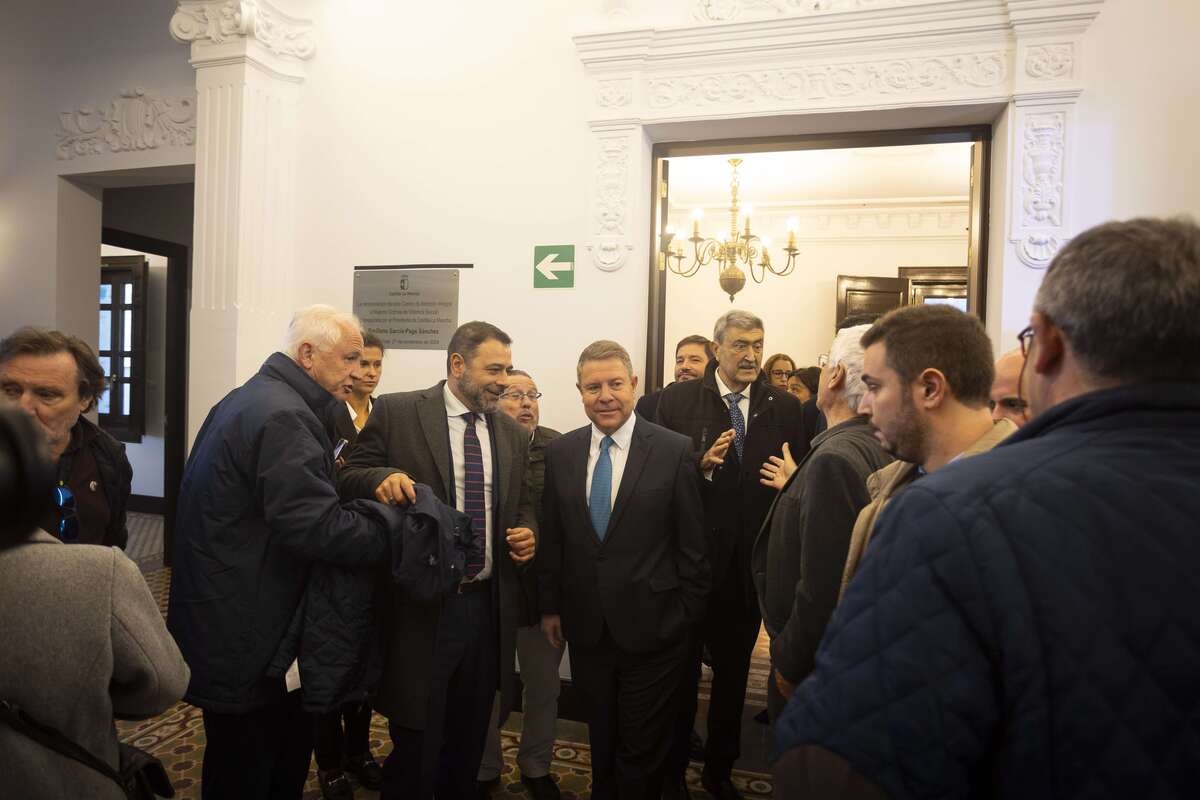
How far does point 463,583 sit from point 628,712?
0.75 meters

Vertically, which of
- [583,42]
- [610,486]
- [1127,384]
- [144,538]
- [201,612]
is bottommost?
[144,538]

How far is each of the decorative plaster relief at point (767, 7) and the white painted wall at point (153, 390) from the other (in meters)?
7.09

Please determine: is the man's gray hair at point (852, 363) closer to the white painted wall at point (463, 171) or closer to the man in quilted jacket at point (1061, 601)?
the man in quilted jacket at point (1061, 601)

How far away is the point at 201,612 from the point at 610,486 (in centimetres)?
138

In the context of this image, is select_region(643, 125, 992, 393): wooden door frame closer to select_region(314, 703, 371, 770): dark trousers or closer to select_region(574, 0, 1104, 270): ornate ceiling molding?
select_region(574, 0, 1104, 270): ornate ceiling molding

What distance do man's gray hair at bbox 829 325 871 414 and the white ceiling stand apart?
5.02 m

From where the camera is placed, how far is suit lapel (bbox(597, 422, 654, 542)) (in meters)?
2.68

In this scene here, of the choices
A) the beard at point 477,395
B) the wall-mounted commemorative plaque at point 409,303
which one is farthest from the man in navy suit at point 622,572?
the wall-mounted commemorative plaque at point 409,303

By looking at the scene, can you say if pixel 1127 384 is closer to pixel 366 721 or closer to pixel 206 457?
pixel 206 457

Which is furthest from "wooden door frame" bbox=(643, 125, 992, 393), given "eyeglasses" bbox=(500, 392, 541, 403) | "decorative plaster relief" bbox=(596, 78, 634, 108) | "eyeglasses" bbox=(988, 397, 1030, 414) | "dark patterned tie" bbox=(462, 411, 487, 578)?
"dark patterned tie" bbox=(462, 411, 487, 578)

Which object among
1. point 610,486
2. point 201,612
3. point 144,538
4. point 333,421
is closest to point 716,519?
point 610,486

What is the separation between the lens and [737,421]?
3488mm

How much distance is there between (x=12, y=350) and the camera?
6.96 feet

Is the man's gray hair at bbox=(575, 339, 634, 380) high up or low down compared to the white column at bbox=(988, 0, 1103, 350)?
down
